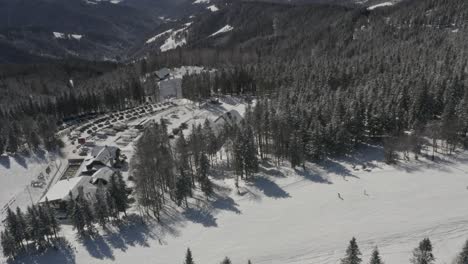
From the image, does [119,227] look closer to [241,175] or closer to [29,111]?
[241,175]

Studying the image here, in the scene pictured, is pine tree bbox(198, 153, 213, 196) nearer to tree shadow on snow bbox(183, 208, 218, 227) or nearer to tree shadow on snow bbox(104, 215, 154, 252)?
tree shadow on snow bbox(183, 208, 218, 227)

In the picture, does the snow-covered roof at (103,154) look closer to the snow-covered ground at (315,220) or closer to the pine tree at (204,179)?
the snow-covered ground at (315,220)

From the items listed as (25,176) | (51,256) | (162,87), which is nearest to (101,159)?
(25,176)

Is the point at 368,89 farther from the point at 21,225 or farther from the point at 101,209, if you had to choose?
the point at 21,225

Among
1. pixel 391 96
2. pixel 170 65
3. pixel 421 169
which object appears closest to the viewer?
pixel 421 169

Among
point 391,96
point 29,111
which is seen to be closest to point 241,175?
point 391,96

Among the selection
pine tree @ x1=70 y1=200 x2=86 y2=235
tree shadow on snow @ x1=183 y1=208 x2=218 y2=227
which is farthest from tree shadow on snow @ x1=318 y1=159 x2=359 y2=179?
pine tree @ x1=70 y1=200 x2=86 y2=235
